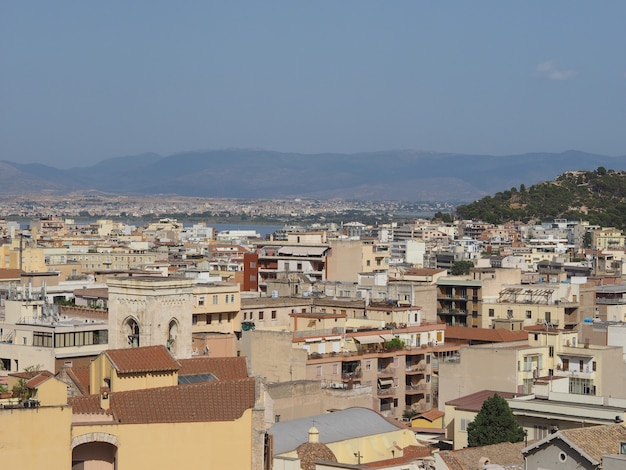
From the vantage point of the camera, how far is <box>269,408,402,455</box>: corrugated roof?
2694 cm

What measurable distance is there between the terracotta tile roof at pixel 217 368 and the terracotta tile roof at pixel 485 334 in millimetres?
18455

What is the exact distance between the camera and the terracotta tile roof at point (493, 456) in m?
25.5

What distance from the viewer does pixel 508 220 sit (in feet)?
528

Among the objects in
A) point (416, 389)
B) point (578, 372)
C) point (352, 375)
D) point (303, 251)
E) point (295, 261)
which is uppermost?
point (303, 251)

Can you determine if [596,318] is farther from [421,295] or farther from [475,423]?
[475,423]

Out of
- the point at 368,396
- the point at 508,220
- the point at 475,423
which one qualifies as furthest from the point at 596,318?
the point at 508,220

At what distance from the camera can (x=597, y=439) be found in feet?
76.0

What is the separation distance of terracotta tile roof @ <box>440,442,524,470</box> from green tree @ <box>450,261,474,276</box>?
178 feet

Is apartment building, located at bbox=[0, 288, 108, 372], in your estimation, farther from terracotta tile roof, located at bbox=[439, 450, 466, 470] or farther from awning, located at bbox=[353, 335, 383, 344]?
terracotta tile roof, located at bbox=[439, 450, 466, 470]

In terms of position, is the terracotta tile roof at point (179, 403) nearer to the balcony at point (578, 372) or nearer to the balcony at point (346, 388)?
the balcony at point (346, 388)

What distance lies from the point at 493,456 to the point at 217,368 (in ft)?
16.3

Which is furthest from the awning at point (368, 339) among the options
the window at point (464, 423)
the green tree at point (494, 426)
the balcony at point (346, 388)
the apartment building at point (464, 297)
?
the apartment building at point (464, 297)

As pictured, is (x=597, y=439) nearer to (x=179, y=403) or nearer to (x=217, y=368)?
(x=179, y=403)

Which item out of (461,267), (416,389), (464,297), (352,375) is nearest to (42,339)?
(352,375)
